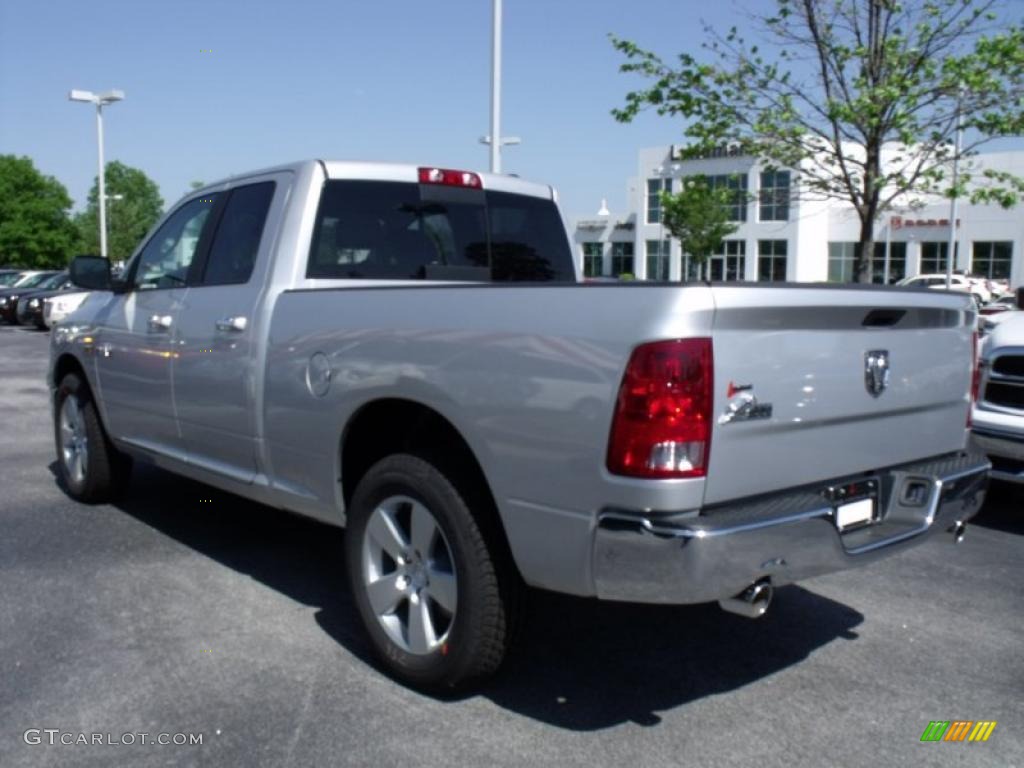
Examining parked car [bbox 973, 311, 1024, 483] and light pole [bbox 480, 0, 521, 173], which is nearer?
parked car [bbox 973, 311, 1024, 483]

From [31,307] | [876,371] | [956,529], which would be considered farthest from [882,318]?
[31,307]

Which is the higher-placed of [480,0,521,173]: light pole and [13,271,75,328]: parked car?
[480,0,521,173]: light pole

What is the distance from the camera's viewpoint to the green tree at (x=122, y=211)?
3625 inches

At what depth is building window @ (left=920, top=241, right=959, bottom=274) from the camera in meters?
55.8

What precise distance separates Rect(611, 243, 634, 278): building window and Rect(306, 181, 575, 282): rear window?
66261mm

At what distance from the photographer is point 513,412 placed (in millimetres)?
3160

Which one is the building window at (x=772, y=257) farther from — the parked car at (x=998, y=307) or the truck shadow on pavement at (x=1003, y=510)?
the truck shadow on pavement at (x=1003, y=510)

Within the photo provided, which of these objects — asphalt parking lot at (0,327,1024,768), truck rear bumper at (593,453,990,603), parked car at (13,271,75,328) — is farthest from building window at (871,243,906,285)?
truck rear bumper at (593,453,990,603)

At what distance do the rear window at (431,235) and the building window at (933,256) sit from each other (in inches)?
2181

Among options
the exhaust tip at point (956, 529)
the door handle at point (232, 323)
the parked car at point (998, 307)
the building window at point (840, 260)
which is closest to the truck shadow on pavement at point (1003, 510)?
the parked car at point (998, 307)

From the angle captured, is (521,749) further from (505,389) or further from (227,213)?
(227,213)

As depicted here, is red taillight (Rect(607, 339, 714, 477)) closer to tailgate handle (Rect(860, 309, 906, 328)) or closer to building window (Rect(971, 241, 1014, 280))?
tailgate handle (Rect(860, 309, 906, 328))

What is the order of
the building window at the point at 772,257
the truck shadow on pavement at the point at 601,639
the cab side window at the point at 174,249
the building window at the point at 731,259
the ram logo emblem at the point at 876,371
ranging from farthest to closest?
the building window at the point at 731,259, the building window at the point at 772,257, the cab side window at the point at 174,249, the truck shadow on pavement at the point at 601,639, the ram logo emblem at the point at 876,371

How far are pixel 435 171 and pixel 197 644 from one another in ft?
8.12
